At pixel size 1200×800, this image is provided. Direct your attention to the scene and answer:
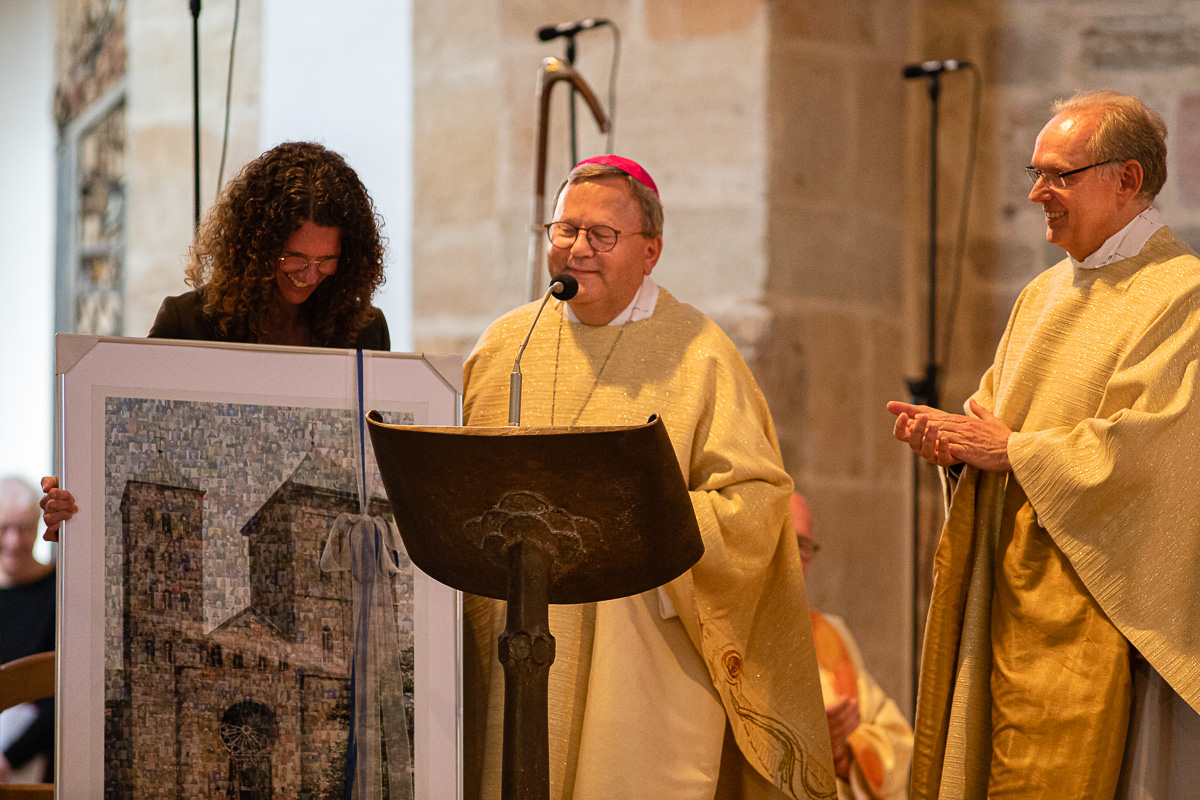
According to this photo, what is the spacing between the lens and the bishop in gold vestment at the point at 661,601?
3092 mm

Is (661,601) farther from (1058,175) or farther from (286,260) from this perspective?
(1058,175)

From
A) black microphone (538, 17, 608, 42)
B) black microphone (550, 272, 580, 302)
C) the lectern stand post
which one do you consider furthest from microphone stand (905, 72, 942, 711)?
the lectern stand post

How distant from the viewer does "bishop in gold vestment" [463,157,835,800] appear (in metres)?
3.09

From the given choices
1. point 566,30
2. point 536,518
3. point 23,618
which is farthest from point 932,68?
point 23,618

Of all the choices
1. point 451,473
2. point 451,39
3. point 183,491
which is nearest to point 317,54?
point 451,39

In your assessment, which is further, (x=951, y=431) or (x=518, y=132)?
(x=518, y=132)

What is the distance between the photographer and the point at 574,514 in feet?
7.38

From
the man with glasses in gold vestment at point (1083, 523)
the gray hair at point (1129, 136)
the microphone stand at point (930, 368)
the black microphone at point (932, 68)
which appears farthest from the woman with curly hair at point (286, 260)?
the black microphone at point (932, 68)

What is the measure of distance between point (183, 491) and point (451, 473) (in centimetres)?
73

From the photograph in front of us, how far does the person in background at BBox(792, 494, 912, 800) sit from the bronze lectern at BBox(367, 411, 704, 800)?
→ 6.77 ft

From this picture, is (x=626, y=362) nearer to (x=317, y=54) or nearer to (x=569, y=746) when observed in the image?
(x=569, y=746)

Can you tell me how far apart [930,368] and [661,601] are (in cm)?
222

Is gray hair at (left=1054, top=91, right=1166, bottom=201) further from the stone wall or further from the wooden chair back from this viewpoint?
the wooden chair back

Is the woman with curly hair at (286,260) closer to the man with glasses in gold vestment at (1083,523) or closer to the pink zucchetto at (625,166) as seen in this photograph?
the pink zucchetto at (625,166)
